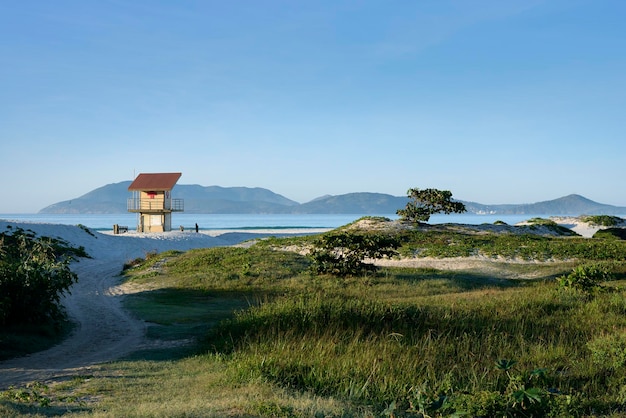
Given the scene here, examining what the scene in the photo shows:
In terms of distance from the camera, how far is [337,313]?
496 inches

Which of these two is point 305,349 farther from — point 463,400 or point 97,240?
point 97,240

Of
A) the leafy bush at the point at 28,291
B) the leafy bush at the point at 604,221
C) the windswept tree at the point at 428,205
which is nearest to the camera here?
the leafy bush at the point at 28,291

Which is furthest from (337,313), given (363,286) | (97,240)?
(97,240)

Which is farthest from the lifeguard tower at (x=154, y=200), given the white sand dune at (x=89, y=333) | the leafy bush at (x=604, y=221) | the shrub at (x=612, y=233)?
the leafy bush at (x=604, y=221)

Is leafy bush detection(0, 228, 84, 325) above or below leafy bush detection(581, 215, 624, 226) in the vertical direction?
below

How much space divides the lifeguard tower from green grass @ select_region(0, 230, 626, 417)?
38233 millimetres

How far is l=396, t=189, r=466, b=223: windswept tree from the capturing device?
42719mm

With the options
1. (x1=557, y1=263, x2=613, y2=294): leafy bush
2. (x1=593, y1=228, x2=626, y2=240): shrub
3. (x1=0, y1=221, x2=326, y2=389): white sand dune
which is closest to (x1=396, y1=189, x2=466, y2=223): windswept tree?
(x1=593, y1=228, x2=626, y2=240): shrub

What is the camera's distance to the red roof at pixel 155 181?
5487cm

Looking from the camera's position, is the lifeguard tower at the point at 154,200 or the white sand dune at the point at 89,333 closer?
the white sand dune at the point at 89,333

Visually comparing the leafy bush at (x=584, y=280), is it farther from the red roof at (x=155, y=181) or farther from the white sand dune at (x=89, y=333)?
the red roof at (x=155, y=181)

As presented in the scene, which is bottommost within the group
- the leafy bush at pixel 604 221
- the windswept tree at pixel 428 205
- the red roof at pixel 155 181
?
the leafy bush at pixel 604 221

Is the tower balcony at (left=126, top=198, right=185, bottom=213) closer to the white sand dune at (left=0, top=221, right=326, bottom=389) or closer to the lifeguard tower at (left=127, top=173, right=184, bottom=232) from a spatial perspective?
the lifeguard tower at (left=127, top=173, right=184, bottom=232)

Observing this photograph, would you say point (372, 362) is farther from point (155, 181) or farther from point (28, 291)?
point (155, 181)
